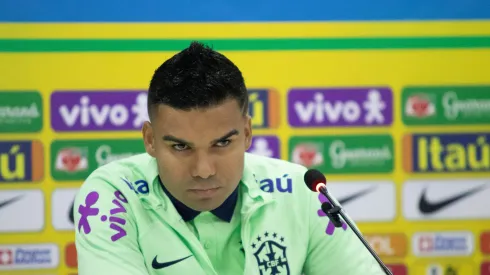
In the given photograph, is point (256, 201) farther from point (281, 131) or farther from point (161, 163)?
point (281, 131)

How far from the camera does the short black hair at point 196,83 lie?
1.67 meters

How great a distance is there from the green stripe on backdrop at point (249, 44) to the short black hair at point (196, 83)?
4.25ft

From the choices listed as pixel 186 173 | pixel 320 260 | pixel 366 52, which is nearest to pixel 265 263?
pixel 320 260

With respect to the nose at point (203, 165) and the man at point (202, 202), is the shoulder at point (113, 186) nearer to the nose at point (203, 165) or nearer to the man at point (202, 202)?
the man at point (202, 202)

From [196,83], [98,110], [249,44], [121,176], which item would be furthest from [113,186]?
[249,44]

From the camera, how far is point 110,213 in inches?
70.7

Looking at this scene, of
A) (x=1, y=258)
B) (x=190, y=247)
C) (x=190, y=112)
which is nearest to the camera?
(x=190, y=112)

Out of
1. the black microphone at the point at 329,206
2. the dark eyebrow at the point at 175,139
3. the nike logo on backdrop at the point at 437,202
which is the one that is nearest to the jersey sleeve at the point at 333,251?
the black microphone at the point at 329,206

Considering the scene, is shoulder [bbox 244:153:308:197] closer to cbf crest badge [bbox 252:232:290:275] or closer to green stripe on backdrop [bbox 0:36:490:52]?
cbf crest badge [bbox 252:232:290:275]

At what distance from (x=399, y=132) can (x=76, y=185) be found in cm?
134

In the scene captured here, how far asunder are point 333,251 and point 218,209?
0.99ft

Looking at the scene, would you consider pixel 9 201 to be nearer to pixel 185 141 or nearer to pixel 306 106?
pixel 306 106

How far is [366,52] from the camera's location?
316cm

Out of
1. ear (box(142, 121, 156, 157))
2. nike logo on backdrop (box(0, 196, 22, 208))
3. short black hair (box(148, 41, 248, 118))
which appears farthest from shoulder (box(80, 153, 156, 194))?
nike logo on backdrop (box(0, 196, 22, 208))
